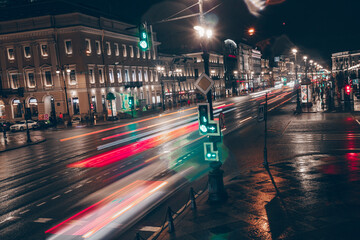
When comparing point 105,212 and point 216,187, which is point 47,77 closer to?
point 105,212

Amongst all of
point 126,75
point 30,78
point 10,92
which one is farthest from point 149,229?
point 126,75

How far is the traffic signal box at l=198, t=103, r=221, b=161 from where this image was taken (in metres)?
9.58

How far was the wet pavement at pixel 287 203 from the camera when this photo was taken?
7.67 metres

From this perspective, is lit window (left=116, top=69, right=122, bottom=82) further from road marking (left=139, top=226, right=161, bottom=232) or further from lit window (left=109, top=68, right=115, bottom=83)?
road marking (left=139, top=226, right=161, bottom=232)

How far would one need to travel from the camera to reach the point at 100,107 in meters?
50.5

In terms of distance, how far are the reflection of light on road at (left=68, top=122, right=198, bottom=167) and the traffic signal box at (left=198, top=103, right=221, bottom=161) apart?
29.3 ft

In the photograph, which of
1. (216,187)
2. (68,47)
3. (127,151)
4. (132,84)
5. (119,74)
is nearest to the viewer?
(216,187)

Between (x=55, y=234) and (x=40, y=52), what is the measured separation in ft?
153

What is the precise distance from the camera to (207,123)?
9.66 m

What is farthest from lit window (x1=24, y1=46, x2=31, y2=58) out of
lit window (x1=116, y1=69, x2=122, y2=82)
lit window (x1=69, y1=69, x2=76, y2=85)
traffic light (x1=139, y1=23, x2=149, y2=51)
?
traffic light (x1=139, y1=23, x2=149, y2=51)

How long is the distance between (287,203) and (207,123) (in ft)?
12.0

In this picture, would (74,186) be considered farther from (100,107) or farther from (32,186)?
(100,107)

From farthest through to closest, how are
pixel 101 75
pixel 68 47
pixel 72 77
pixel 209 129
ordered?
pixel 101 75
pixel 72 77
pixel 68 47
pixel 209 129

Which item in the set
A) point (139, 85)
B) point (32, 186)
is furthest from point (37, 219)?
point (139, 85)
